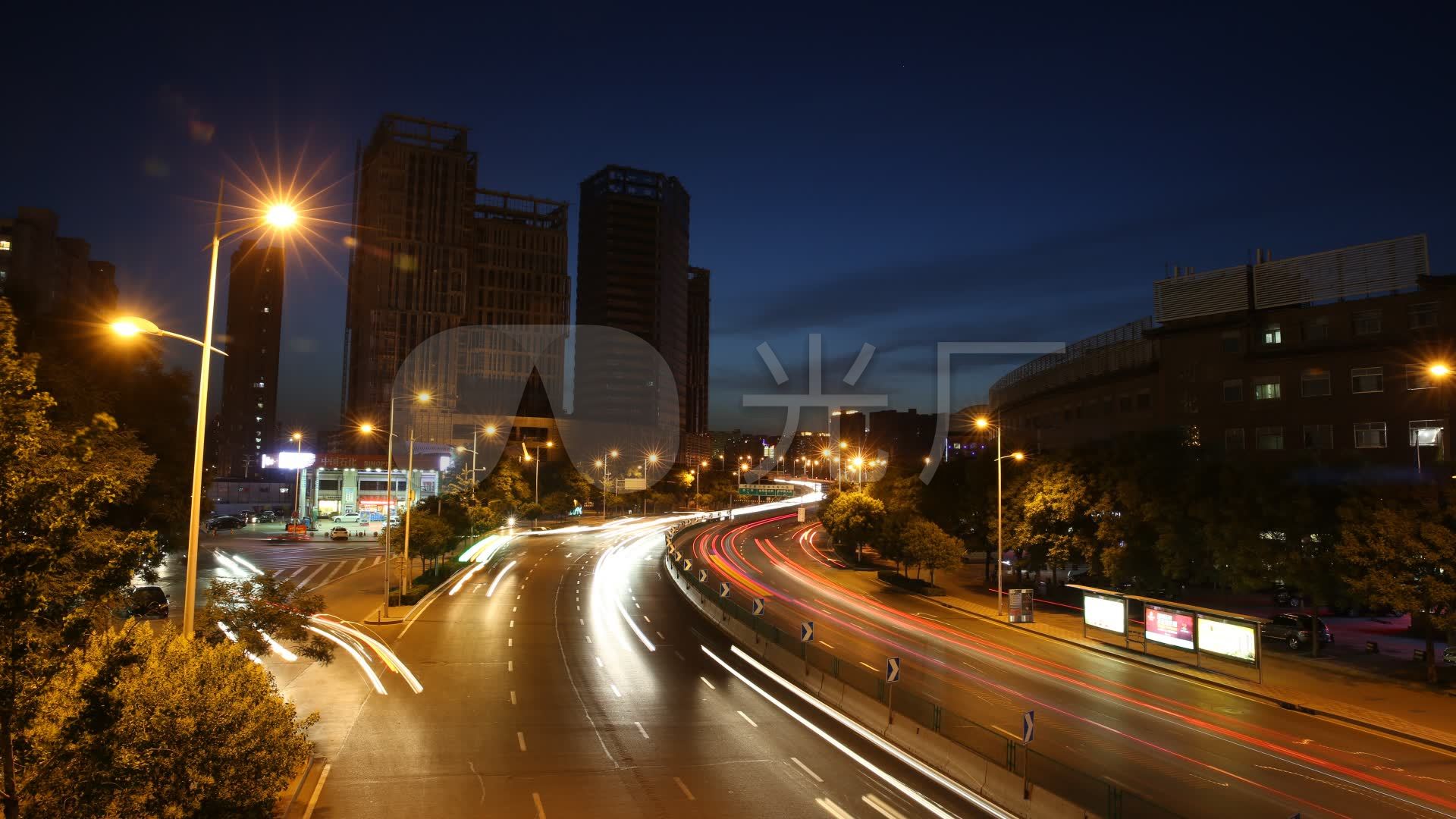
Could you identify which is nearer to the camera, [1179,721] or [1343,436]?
[1179,721]

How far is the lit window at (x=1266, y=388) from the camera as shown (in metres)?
52.3

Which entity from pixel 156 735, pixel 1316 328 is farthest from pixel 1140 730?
pixel 1316 328

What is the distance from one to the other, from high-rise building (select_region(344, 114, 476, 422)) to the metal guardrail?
168m

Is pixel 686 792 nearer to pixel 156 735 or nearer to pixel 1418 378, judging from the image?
pixel 156 735

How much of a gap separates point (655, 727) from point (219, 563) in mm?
49667

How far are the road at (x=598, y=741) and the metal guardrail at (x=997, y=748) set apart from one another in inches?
Result: 49.9

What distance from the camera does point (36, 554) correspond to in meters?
8.11

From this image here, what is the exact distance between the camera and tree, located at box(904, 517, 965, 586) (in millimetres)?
52344

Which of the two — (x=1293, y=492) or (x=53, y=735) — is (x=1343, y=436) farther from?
(x=53, y=735)

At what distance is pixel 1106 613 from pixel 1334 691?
8.77 m

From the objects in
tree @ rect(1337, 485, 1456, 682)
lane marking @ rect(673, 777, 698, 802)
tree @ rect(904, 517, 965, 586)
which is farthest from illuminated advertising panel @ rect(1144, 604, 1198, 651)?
lane marking @ rect(673, 777, 698, 802)

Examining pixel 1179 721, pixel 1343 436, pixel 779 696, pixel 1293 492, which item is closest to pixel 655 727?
pixel 779 696

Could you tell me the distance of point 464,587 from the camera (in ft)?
171

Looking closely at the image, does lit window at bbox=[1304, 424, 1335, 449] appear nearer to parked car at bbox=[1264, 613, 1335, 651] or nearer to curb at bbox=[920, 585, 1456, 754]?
parked car at bbox=[1264, 613, 1335, 651]
